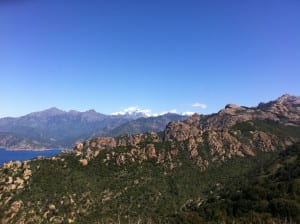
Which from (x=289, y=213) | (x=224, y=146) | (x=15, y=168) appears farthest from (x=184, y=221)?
(x=224, y=146)

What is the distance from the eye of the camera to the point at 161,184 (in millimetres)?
139375

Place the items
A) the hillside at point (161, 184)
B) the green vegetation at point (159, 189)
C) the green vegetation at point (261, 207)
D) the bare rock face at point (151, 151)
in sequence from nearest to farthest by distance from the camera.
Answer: the green vegetation at point (261, 207), the green vegetation at point (159, 189), the hillside at point (161, 184), the bare rock face at point (151, 151)

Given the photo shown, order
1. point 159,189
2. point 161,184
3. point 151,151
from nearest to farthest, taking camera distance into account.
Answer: point 159,189 → point 161,184 → point 151,151

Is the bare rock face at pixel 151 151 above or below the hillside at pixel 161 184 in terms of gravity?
above

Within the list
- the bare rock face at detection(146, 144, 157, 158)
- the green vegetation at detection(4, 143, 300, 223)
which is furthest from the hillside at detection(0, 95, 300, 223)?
the bare rock face at detection(146, 144, 157, 158)

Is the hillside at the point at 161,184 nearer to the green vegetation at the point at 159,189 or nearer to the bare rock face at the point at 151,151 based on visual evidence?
the green vegetation at the point at 159,189

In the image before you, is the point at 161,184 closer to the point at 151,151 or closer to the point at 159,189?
the point at 159,189

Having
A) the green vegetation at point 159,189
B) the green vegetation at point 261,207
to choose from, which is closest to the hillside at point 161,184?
the green vegetation at point 261,207

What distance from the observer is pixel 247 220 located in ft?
196

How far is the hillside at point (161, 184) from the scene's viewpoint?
252ft

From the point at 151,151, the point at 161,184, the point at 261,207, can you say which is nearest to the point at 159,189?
the point at 161,184

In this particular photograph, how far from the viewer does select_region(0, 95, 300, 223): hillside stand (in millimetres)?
76688

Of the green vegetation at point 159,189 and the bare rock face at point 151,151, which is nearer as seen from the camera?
the green vegetation at point 159,189

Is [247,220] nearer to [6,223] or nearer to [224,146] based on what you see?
[6,223]
